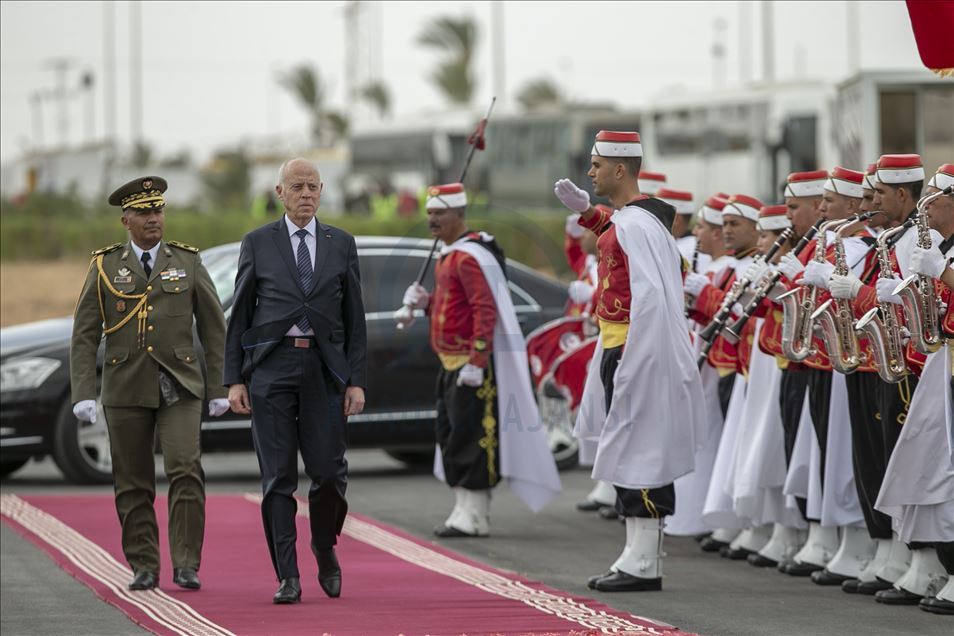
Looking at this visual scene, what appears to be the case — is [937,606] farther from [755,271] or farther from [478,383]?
[478,383]

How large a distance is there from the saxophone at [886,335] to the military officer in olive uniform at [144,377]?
305 centimetres

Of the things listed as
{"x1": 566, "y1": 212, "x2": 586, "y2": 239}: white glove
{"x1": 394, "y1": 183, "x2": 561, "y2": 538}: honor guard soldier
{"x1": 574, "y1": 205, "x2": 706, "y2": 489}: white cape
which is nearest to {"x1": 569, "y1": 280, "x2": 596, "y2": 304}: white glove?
{"x1": 566, "y1": 212, "x2": 586, "y2": 239}: white glove

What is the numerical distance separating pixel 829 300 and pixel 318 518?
2542 mm

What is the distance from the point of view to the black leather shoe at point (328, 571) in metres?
8.12

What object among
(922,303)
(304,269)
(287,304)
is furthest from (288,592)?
(922,303)

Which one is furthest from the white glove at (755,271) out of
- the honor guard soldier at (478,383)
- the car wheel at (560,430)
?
the car wheel at (560,430)

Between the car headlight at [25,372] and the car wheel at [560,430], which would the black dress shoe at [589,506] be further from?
the car headlight at [25,372]

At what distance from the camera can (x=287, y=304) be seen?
801cm

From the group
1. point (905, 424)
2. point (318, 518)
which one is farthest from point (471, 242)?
point (905, 424)

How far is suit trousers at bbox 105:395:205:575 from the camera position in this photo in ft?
27.9

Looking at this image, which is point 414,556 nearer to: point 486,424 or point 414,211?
point 486,424

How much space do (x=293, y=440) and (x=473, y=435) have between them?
8.71 ft

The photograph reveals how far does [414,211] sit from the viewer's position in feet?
117

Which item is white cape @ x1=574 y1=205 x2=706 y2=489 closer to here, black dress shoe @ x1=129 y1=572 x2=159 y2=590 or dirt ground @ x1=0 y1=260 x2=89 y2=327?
black dress shoe @ x1=129 y1=572 x2=159 y2=590
